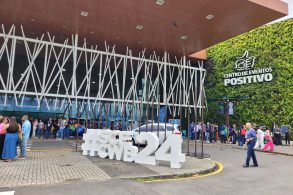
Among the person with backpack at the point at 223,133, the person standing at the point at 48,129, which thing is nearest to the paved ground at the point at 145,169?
the person with backpack at the point at 223,133

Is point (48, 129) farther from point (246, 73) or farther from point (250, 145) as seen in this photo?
point (250, 145)

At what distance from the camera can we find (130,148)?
11.6 meters

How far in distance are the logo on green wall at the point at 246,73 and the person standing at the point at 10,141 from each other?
2064 cm

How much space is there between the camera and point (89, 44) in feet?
79.6

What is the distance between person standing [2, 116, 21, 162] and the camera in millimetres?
11055

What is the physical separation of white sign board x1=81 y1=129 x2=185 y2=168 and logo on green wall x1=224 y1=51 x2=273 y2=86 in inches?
679

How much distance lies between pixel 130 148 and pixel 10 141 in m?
4.35

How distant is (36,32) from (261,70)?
18.1m

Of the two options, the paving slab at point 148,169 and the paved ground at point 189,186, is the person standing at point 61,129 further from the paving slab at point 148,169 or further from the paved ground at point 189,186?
the paved ground at point 189,186

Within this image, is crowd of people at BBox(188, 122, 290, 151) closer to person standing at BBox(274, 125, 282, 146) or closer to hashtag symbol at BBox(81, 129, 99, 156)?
person standing at BBox(274, 125, 282, 146)

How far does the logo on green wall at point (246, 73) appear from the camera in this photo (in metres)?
25.9

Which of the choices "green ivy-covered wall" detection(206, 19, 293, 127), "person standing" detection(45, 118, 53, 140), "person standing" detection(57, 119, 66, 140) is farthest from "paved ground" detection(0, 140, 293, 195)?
"person standing" detection(45, 118, 53, 140)

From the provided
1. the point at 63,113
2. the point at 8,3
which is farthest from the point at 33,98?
the point at 8,3

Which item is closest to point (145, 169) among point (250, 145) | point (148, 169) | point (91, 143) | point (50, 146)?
point (148, 169)
